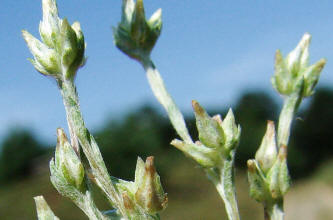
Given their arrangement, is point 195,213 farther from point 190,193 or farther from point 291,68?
point 291,68

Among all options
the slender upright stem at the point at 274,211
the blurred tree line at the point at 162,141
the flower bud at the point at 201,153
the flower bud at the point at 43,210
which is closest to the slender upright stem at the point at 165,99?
the flower bud at the point at 201,153

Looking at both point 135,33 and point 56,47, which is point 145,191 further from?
point 135,33

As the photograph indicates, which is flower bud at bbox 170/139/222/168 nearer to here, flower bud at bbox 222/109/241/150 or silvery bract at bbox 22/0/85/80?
flower bud at bbox 222/109/241/150

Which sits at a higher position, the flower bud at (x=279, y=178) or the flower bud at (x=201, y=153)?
the flower bud at (x=201, y=153)

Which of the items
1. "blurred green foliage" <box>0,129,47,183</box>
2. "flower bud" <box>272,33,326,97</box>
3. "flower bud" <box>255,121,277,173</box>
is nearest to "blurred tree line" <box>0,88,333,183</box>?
"blurred green foliage" <box>0,129,47,183</box>

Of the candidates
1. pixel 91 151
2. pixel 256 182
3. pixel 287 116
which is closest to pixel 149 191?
pixel 91 151

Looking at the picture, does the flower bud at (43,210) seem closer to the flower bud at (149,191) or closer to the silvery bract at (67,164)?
the silvery bract at (67,164)
